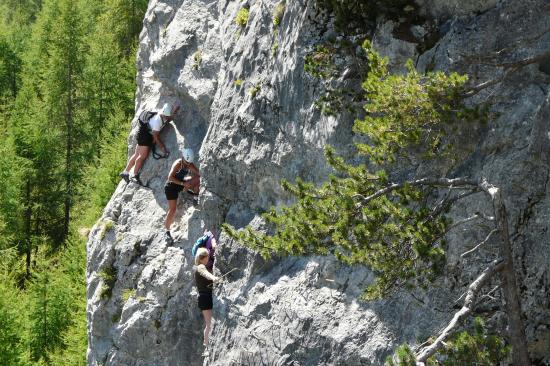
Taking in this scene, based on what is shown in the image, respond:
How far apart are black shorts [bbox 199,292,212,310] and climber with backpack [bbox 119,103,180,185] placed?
428 cm

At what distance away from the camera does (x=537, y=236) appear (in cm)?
820

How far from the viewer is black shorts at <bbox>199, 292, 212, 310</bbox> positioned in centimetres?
1348

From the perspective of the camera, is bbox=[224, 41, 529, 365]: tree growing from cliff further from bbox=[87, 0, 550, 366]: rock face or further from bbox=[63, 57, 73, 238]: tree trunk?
bbox=[63, 57, 73, 238]: tree trunk

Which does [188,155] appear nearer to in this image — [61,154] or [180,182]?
[180,182]

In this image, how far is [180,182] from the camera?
15375mm

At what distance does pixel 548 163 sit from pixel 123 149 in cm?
2266

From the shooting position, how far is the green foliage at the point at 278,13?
1255cm

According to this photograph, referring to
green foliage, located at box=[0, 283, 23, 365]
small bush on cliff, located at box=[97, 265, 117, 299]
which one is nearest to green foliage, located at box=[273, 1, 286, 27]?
small bush on cliff, located at box=[97, 265, 117, 299]

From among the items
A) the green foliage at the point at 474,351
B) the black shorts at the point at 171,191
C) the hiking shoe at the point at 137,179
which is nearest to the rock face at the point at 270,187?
the hiking shoe at the point at 137,179

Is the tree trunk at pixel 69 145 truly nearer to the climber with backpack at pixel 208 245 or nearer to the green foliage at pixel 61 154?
the green foliage at pixel 61 154

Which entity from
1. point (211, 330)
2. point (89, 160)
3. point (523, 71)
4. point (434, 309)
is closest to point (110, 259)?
point (211, 330)

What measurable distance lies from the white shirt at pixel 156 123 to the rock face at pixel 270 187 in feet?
1.15

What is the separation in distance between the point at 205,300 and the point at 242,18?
5.25 meters

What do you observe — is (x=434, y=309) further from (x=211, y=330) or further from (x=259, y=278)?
(x=211, y=330)
